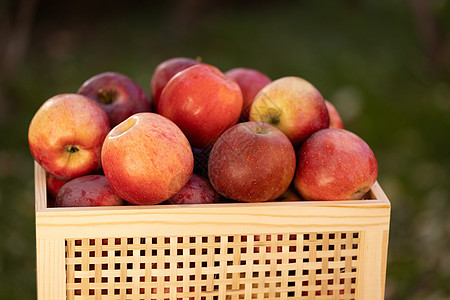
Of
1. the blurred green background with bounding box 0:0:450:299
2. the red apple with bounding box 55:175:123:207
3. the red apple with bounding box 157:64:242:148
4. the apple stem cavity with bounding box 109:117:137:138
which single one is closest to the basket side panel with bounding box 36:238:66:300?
the red apple with bounding box 55:175:123:207

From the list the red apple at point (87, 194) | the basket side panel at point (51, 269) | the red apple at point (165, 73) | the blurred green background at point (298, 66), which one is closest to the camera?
the basket side panel at point (51, 269)

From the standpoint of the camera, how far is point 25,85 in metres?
3.47

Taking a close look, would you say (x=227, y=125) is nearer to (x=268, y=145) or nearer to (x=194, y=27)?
(x=268, y=145)

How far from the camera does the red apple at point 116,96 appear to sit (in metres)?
1.35

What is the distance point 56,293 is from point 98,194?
202mm

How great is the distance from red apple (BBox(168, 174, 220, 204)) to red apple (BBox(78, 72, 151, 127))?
30 centimetres

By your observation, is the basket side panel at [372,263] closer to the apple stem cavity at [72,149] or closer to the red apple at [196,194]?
the red apple at [196,194]

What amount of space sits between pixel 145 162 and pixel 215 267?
0.78 feet

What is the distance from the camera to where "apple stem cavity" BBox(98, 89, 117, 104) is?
1.37 meters

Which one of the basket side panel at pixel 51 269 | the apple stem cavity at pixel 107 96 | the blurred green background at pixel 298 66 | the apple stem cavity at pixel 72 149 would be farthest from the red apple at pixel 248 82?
the blurred green background at pixel 298 66

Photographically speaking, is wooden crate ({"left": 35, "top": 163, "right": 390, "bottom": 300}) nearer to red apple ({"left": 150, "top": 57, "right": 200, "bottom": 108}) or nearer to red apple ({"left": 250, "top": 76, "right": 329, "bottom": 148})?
red apple ({"left": 250, "top": 76, "right": 329, "bottom": 148})

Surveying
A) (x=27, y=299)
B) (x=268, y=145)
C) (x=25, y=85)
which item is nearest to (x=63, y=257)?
(x=268, y=145)

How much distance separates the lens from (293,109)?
1.27m

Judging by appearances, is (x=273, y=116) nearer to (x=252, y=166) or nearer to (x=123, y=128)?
(x=252, y=166)
